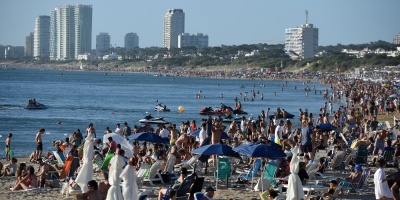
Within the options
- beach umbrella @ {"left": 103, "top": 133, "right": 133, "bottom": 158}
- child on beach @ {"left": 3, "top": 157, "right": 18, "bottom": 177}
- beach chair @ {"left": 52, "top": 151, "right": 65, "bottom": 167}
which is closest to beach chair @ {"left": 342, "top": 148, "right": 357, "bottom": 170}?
beach umbrella @ {"left": 103, "top": 133, "right": 133, "bottom": 158}

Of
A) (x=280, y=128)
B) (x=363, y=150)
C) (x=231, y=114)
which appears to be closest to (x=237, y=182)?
(x=363, y=150)

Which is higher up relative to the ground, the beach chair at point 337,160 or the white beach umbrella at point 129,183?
the white beach umbrella at point 129,183

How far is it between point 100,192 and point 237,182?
3929mm

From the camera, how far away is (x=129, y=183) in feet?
38.6

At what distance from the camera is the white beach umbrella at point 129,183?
38.4 ft

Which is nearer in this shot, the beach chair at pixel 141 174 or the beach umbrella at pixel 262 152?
the beach chair at pixel 141 174

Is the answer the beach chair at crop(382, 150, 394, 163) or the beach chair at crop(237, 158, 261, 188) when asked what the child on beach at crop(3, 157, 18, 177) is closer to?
the beach chair at crop(237, 158, 261, 188)

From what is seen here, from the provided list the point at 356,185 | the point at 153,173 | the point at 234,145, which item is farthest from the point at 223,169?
the point at 234,145

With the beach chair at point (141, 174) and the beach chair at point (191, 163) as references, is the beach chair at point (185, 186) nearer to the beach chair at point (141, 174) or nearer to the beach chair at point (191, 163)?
the beach chair at point (141, 174)

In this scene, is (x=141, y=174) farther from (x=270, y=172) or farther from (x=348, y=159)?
(x=348, y=159)

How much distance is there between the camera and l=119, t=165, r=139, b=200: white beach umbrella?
11711mm

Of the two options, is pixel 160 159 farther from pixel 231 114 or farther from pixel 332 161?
pixel 231 114

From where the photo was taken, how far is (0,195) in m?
14.6

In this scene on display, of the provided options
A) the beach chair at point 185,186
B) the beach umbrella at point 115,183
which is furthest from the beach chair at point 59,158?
the beach umbrella at point 115,183
